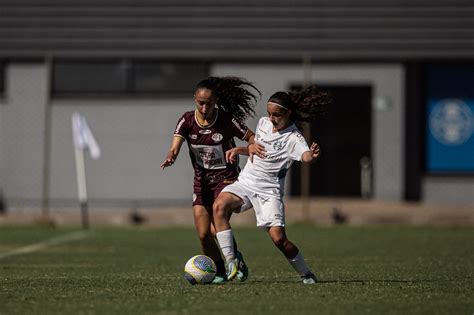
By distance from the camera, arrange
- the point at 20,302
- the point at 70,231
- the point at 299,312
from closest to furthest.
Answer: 1. the point at 299,312
2. the point at 20,302
3. the point at 70,231

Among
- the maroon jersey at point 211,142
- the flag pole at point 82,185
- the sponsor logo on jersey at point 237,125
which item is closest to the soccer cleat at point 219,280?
the maroon jersey at point 211,142

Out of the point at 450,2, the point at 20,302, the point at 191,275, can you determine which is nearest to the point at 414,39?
the point at 450,2

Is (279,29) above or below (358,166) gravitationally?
above

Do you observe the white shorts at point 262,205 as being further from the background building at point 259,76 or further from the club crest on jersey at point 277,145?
the background building at point 259,76

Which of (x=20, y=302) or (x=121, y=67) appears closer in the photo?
(x=20, y=302)

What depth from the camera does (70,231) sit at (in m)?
23.8

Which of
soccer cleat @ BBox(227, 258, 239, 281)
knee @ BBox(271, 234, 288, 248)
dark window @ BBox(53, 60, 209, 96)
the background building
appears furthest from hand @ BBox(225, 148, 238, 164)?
dark window @ BBox(53, 60, 209, 96)

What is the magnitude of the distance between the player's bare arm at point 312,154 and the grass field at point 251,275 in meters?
1.10

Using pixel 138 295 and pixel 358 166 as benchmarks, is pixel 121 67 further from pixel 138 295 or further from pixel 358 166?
pixel 138 295

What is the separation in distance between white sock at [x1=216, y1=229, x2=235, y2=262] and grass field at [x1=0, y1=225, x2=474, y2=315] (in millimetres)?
259

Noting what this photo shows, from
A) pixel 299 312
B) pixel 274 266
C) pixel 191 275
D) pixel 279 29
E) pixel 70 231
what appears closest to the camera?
pixel 299 312

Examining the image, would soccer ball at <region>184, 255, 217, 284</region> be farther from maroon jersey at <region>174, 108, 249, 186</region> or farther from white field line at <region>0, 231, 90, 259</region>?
white field line at <region>0, 231, 90, 259</region>

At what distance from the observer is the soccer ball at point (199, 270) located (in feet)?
37.3

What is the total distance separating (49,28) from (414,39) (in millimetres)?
8181
